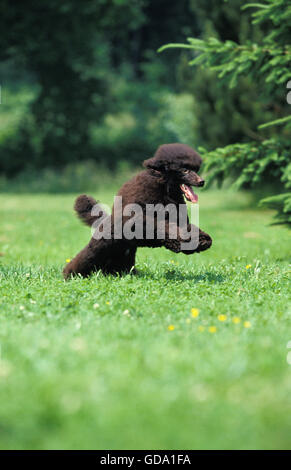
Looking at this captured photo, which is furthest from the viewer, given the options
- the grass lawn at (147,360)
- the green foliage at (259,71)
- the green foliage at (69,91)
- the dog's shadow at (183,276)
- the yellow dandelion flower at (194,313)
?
the green foliage at (69,91)

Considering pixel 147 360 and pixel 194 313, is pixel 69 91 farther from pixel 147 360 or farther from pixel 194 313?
pixel 147 360

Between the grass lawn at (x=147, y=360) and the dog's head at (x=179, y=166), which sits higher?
the dog's head at (x=179, y=166)

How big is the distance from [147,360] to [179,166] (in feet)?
7.60

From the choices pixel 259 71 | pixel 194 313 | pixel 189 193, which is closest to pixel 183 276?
pixel 189 193

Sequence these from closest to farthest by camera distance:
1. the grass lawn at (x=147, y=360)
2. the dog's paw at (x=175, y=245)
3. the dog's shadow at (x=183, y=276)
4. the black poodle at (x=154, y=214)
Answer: the grass lawn at (x=147, y=360)
the dog's paw at (x=175, y=245)
the black poodle at (x=154, y=214)
the dog's shadow at (x=183, y=276)

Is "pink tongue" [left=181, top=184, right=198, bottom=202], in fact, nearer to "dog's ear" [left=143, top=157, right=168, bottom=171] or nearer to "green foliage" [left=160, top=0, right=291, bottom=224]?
"dog's ear" [left=143, top=157, right=168, bottom=171]

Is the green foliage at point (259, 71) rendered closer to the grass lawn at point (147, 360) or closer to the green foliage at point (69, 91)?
the grass lawn at point (147, 360)

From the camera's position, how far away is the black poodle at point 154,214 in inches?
192

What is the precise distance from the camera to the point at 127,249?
5414 mm

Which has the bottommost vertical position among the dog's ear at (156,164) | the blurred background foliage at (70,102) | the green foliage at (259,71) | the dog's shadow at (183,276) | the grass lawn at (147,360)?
the grass lawn at (147,360)

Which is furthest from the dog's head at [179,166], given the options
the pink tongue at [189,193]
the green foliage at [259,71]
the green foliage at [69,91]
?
the green foliage at [69,91]

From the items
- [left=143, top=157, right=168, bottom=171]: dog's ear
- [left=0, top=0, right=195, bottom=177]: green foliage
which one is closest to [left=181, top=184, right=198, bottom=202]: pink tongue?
[left=143, top=157, right=168, bottom=171]: dog's ear

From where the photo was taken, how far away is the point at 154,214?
16.6 feet

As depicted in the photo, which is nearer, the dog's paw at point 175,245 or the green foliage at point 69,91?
the dog's paw at point 175,245
